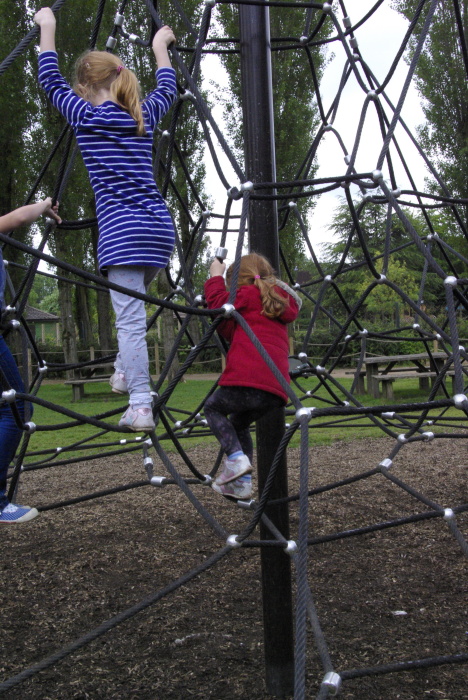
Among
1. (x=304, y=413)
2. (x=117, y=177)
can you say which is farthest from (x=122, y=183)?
(x=304, y=413)

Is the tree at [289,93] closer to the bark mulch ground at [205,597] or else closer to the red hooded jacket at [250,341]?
the bark mulch ground at [205,597]

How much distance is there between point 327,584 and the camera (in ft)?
9.21

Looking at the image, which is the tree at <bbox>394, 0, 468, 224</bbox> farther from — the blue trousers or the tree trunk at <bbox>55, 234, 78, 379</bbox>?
the blue trousers

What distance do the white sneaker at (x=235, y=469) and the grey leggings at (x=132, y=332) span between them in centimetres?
34

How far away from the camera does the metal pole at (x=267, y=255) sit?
207 cm

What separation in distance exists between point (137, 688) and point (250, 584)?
2.83ft

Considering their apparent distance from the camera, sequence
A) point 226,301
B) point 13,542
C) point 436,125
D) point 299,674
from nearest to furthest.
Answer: point 299,674, point 226,301, point 13,542, point 436,125

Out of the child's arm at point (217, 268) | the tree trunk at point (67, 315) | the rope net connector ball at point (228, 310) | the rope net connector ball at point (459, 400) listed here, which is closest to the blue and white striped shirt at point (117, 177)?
the child's arm at point (217, 268)

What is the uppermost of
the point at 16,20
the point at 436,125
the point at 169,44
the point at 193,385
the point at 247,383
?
the point at 16,20

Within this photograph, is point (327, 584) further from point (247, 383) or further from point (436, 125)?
point (436, 125)

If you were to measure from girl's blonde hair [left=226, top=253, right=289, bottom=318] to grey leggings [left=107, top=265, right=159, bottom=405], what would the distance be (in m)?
0.29

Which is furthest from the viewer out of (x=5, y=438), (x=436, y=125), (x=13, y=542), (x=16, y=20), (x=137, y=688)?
(x=436, y=125)

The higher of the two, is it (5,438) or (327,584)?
(5,438)

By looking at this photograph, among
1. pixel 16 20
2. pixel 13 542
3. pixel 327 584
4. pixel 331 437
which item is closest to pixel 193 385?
pixel 331 437
